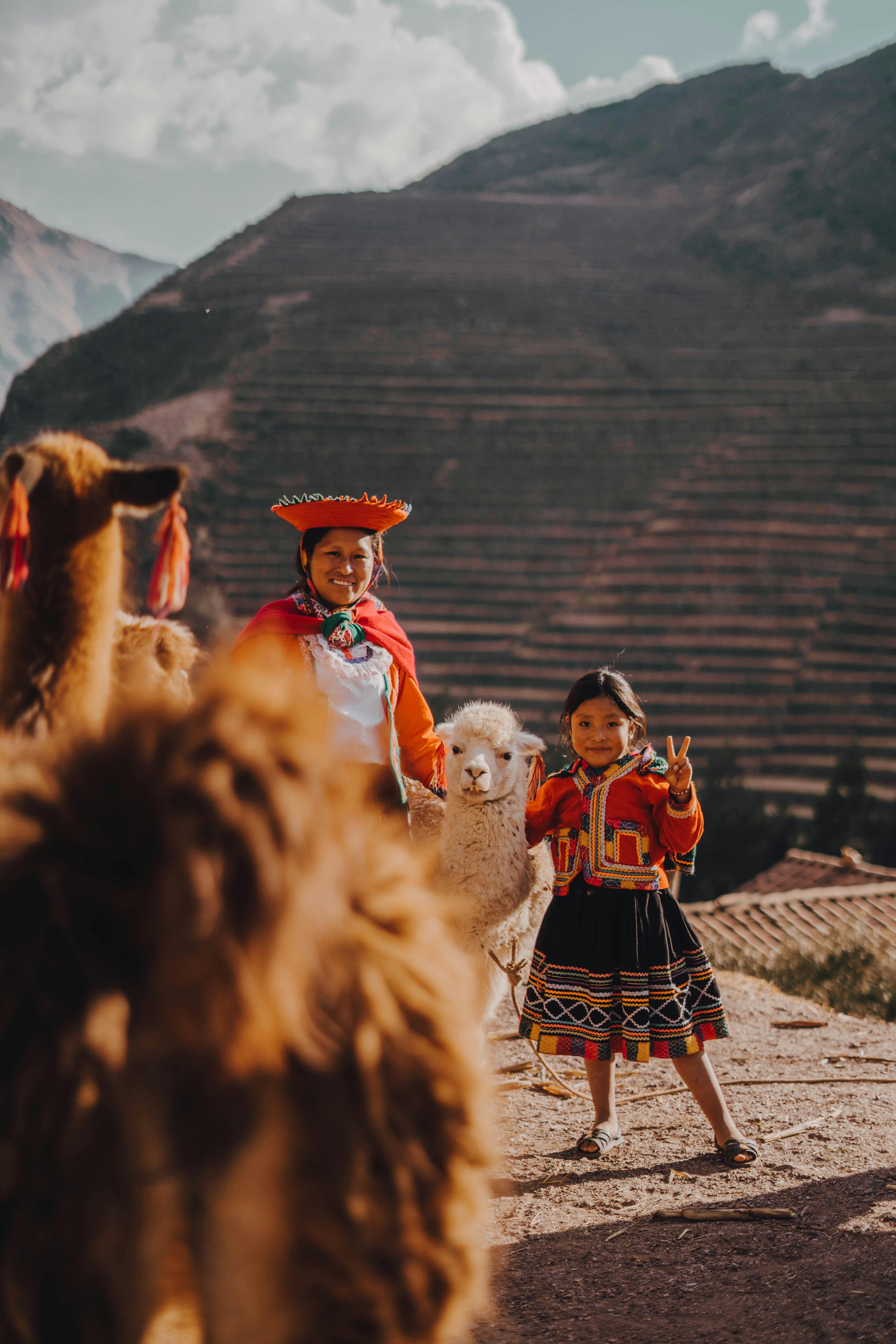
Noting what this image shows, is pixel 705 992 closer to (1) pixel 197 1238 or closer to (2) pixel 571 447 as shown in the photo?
(1) pixel 197 1238

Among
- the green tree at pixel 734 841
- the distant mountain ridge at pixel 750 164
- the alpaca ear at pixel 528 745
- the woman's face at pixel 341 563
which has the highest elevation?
the distant mountain ridge at pixel 750 164

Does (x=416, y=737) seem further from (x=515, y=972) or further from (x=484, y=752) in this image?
(x=515, y=972)

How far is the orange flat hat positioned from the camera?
8.57 feet

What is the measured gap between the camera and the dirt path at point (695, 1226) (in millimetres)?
2088

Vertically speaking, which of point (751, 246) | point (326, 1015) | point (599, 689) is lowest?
point (326, 1015)

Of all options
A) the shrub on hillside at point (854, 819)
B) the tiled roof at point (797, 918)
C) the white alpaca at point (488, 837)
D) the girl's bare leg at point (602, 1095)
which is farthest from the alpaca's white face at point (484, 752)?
the shrub on hillside at point (854, 819)

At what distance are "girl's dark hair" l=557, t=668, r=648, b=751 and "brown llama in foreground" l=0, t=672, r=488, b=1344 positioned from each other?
6.62ft

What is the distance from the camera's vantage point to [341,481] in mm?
26203

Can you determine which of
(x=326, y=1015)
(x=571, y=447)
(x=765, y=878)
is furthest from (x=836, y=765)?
(x=326, y=1015)

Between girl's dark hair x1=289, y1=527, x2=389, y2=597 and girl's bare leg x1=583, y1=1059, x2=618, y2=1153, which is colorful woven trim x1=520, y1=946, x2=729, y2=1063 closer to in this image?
girl's bare leg x1=583, y1=1059, x2=618, y2=1153

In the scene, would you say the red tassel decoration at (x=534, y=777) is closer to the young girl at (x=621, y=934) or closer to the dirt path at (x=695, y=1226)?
the young girl at (x=621, y=934)

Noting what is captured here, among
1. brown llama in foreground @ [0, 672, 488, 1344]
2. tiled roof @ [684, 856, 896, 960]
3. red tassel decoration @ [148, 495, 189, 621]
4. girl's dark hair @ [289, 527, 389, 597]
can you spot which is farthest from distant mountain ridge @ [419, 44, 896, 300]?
brown llama in foreground @ [0, 672, 488, 1344]

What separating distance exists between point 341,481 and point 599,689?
24.1 m

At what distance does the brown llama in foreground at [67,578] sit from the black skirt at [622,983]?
5.02ft
